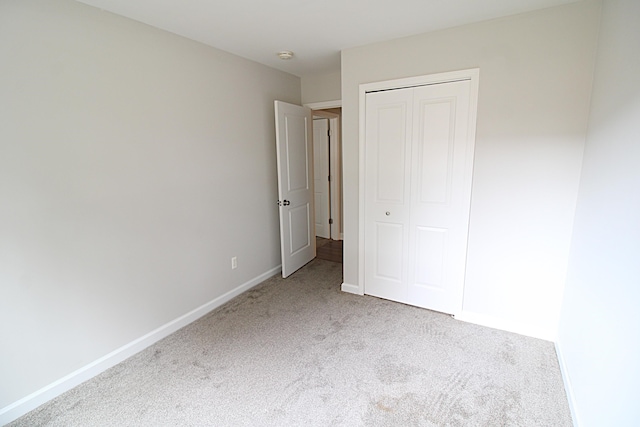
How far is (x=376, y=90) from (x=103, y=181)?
223 cm

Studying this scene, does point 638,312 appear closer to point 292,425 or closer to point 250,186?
point 292,425

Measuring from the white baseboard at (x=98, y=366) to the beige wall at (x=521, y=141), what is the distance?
2381mm

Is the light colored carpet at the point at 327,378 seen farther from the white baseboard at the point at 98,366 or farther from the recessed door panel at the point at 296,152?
the recessed door panel at the point at 296,152

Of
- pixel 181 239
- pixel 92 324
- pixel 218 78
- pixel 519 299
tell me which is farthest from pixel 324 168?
pixel 92 324

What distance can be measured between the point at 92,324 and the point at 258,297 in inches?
55.9

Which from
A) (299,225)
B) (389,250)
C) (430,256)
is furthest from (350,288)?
(299,225)

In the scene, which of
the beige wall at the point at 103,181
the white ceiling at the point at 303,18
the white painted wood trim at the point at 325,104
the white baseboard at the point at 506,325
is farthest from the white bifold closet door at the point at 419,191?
the beige wall at the point at 103,181

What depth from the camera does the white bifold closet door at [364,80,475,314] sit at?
8.14 ft

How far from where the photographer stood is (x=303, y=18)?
2158 millimetres

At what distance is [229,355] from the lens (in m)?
2.25

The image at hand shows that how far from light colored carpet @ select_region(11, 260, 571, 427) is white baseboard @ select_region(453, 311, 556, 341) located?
2.6 inches

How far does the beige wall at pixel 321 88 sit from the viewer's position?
3.62 meters

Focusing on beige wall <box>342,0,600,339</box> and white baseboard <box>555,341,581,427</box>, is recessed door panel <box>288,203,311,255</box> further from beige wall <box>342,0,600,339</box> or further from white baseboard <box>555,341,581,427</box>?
white baseboard <box>555,341,581,427</box>

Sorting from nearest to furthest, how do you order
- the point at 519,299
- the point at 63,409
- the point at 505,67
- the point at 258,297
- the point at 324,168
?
1. the point at 63,409
2. the point at 505,67
3. the point at 519,299
4. the point at 258,297
5. the point at 324,168
